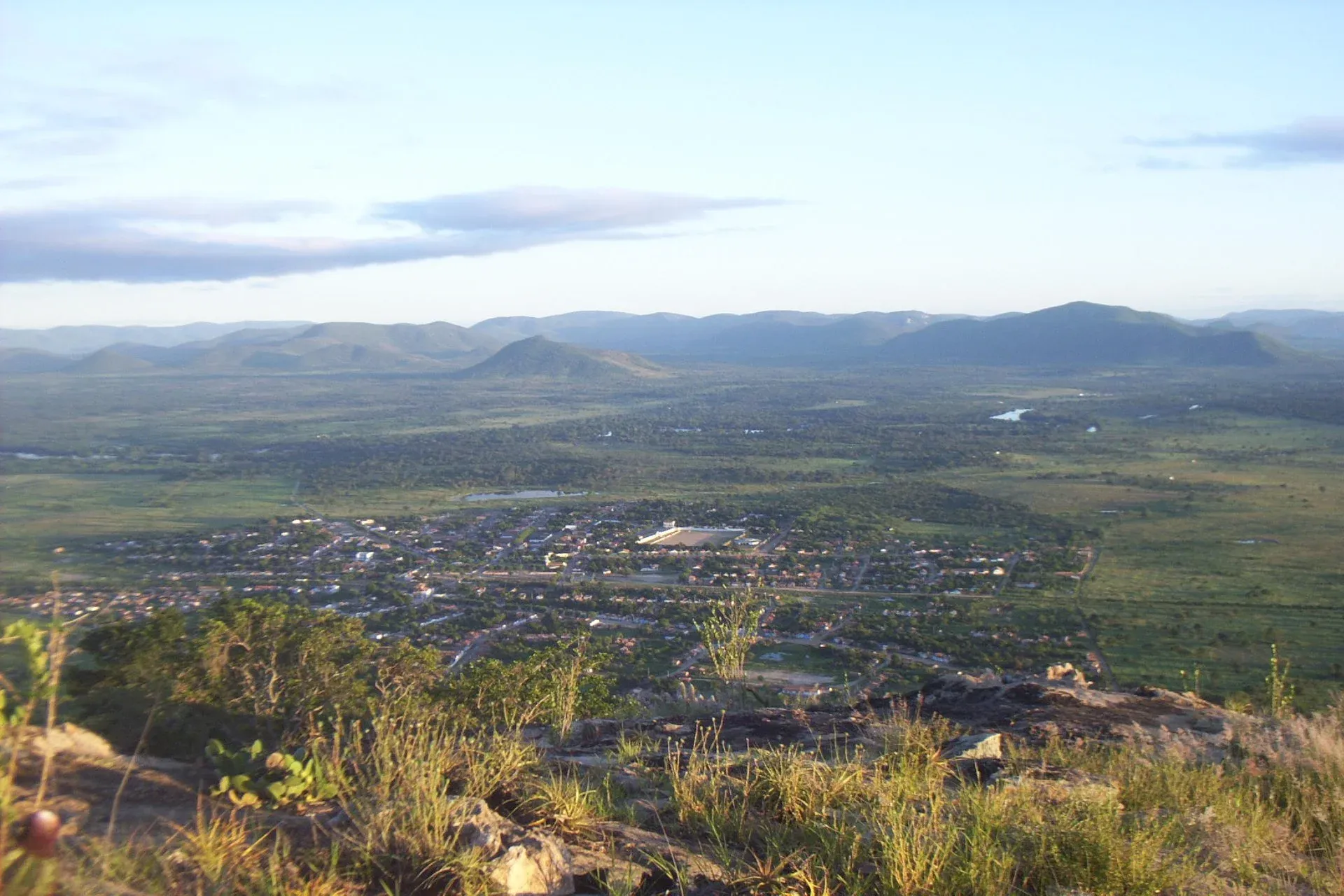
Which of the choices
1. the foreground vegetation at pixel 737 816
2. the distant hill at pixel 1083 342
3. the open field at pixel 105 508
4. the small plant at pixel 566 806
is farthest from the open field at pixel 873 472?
the distant hill at pixel 1083 342

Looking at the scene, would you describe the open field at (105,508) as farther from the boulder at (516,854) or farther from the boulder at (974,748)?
the boulder at (516,854)

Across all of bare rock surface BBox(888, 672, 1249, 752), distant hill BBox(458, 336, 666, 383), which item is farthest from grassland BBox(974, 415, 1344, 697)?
distant hill BBox(458, 336, 666, 383)

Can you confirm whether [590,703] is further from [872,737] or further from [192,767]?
A: [192,767]

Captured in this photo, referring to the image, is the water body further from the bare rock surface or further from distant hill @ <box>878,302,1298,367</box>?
distant hill @ <box>878,302,1298,367</box>

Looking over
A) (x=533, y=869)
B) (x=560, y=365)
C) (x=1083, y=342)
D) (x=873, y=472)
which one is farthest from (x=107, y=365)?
(x=533, y=869)

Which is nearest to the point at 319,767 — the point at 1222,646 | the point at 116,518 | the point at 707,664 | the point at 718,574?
the point at 707,664

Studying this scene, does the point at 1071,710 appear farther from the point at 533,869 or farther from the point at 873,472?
the point at 873,472
